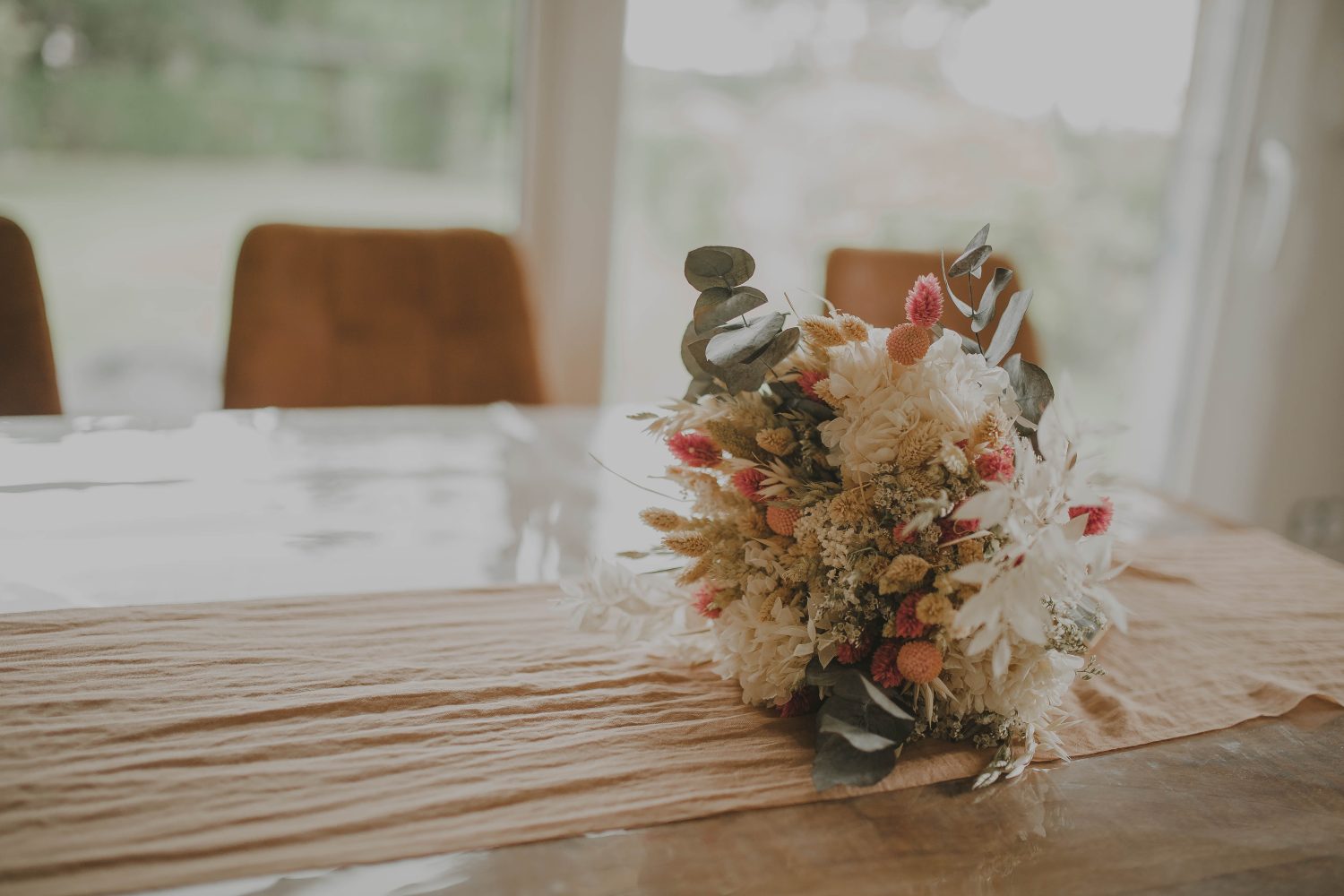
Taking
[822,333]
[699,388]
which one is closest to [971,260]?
[822,333]

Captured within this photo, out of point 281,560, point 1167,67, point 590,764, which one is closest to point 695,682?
point 590,764

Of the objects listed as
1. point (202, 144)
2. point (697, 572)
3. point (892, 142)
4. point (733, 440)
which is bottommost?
point (697, 572)

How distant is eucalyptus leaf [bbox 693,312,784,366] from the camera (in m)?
0.79

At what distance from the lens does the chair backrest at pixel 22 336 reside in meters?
1.55

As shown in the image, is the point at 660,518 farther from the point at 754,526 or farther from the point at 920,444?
the point at 920,444

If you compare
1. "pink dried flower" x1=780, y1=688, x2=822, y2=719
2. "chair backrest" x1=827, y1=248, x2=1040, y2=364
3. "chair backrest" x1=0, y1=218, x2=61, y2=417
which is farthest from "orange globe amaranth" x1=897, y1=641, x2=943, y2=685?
"chair backrest" x1=0, y1=218, x2=61, y2=417

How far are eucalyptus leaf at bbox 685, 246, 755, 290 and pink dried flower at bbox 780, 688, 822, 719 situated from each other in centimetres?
32

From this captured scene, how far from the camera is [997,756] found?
2.58ft

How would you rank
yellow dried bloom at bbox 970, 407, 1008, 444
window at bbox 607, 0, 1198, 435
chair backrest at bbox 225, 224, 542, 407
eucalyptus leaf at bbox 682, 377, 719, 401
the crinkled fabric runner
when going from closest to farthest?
the crinkled fabric runner, yellow dried bloom at bbox 970, 407, 1008, 444, eucalyptus leaf at bbox 682, 377, 719, 401, chair backrest at bbox 225, 224, 542, 407, window at bbox 607, 0, 1198, 435

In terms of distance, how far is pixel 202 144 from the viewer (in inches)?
90.1

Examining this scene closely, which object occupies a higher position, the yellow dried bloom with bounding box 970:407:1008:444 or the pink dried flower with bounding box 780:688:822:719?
the yellow dried bloom with bounding box 970:407:1008:444

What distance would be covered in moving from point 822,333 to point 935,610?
218 mm

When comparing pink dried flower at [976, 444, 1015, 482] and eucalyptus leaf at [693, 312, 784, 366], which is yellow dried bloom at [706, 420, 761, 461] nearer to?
eucalyptus leaf at [693, 312, 784, 366]

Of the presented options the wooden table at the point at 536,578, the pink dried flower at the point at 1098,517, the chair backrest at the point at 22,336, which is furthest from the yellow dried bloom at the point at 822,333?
the chair backrest at the point at 22,336
